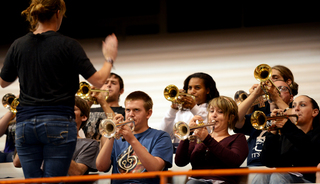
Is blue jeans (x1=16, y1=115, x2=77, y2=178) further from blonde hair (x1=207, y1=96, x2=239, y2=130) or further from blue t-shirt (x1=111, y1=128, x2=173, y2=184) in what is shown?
blonde hair (x1=207, y1=96, x2=239, y2=130)

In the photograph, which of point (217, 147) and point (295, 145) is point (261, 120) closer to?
point (295, 145)

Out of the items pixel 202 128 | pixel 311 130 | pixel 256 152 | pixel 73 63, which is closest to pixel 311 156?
pixel 311 130

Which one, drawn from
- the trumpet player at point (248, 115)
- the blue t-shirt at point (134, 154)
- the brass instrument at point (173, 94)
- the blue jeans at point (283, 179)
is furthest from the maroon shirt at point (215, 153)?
the brass instrument at point (173, 94)

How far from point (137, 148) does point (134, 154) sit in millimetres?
196

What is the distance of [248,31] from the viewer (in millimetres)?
5250

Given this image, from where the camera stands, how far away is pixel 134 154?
9.11 ft

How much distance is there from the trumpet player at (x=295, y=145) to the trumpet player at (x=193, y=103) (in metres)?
0.86

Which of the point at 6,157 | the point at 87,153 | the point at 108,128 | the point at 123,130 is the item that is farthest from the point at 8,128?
the point at 123,130

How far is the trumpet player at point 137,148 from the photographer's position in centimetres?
261

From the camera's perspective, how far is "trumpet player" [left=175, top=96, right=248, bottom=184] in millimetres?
2666

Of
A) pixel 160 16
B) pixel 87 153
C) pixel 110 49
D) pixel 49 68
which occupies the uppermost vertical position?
pixel 160 16

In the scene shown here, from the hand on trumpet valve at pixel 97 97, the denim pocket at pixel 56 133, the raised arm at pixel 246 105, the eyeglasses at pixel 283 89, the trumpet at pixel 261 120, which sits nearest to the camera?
the denim pocket at pixel 56 133

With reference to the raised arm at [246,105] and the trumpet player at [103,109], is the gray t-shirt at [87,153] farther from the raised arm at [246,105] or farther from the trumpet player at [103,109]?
the raised arm at [246,105]

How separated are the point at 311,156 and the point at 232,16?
9.30 ft
